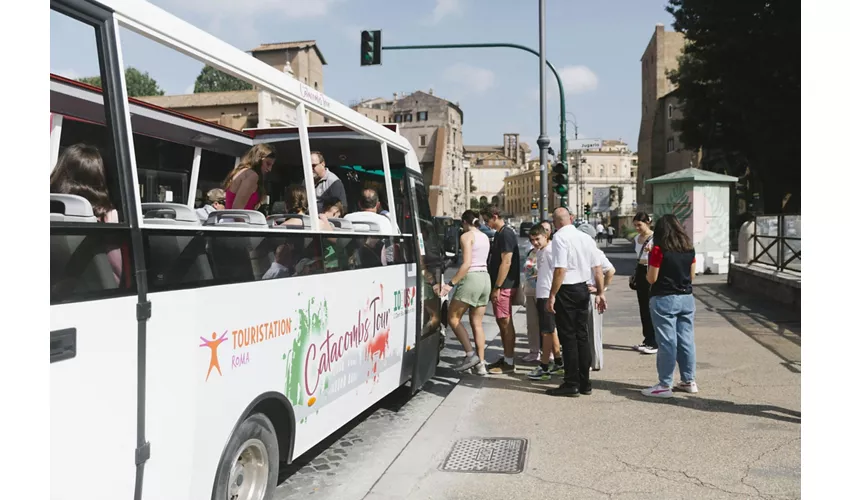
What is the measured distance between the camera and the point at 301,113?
4781mm

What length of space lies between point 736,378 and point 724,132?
2945cm

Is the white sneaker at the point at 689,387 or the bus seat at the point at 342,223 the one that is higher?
the bus seat at the point at 342,223

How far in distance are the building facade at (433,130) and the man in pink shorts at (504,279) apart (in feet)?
333

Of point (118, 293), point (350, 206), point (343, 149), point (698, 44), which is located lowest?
point (118, 293)

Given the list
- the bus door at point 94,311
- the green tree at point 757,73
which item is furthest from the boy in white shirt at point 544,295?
the green tree at point 757,73

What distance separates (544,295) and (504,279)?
33.5 inches

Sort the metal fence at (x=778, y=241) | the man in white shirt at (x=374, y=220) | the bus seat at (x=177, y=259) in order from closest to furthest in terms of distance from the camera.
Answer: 1. the bus seat at (x=177, y=259)
2. the man in white shirt at (x=374, y=220)
3. the metal fence at (x=778, y=241)

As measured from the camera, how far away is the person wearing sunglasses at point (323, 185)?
5.41 m

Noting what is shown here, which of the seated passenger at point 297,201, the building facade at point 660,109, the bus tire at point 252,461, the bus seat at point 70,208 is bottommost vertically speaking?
the bus tire at point 252,461

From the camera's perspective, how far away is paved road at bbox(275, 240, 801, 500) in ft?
16.1

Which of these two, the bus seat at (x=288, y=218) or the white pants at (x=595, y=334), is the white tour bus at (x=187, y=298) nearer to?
the bus seat at (x=288, y=218)

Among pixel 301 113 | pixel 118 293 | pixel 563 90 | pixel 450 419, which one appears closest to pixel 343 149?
pixel 301 113

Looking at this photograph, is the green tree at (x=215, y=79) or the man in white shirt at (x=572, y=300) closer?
the green tree at (x=215, y=79)
